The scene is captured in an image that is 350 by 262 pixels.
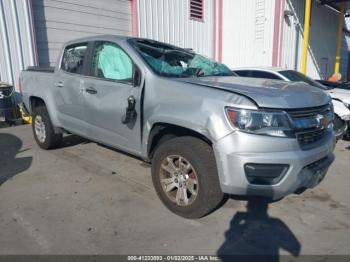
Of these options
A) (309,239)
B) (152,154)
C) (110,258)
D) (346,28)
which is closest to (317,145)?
(309,239)

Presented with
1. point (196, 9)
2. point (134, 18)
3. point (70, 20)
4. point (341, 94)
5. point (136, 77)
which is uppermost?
point (196, 9)

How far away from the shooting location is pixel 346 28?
1958 centimetres

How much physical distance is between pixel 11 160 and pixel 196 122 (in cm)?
361

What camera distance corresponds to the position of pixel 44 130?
5312 millimetres

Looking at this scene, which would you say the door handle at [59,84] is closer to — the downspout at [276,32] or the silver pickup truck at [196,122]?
the silver pickup truck at [196,122]

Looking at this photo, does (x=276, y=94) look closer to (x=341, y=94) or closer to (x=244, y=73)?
(x=341, y=94)

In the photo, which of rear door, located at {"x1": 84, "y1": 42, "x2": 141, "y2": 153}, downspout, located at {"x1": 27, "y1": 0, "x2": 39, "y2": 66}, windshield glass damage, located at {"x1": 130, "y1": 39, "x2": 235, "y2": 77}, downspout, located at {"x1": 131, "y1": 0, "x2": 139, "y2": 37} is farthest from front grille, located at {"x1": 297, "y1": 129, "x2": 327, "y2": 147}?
downspout, located at {"x1": 131, "y1": 0, "x2": 139, "y2": 37}

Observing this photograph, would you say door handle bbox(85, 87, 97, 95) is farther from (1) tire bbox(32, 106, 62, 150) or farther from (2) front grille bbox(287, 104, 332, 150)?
(2) front grille bbox(287, 104, 332, 150)

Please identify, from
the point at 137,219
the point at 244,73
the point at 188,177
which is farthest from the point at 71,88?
the point at 244,73

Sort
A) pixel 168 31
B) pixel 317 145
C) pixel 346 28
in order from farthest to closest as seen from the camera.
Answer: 1. pixel 346 28
2. pixel 168 31
3. pixel 317 145

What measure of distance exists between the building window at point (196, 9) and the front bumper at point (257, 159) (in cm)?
1018

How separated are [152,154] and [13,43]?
20.4 feet

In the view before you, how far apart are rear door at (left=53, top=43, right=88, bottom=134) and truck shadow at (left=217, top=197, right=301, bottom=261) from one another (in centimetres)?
248

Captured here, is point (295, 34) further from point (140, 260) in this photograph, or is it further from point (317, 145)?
point (140, 260)
